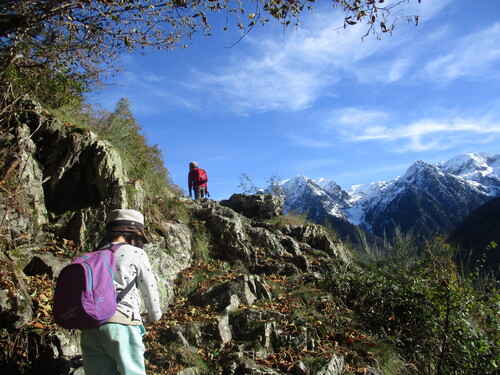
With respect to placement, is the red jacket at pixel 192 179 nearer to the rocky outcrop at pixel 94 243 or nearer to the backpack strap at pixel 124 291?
the rocky outcrop at pixel 94 243

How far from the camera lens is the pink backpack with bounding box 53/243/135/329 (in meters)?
2.87

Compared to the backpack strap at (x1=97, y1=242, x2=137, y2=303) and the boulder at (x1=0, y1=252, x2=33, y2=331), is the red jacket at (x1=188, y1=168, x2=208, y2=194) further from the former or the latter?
the backpack strap at (x1=97, y1=242, x2=137, y2=303)

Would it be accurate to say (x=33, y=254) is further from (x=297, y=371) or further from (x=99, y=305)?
(x=297, y=371)

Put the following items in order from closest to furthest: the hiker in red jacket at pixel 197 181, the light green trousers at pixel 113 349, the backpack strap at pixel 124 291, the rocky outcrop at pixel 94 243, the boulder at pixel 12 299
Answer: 1. the light green trousers at pixel 113 349
2. the backpack strap at pixel 124 291
3. the boulder at pixel 12 299
4. the rocky outcrop at pixel 94 243
5. the hiker in red jacket at pixel 197 181

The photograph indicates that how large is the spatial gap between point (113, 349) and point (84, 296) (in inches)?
21.2

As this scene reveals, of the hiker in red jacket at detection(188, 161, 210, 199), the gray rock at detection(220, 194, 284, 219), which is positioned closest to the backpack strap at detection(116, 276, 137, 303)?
the gray rock at detection(220, 194, 284, 219)

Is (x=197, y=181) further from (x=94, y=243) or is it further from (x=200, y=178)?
(x=94, y=243)

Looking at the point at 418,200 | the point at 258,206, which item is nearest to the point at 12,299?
the point at 258,206

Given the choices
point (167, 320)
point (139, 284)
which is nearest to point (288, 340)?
point (167, 320)

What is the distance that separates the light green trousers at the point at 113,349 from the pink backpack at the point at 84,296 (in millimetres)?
161

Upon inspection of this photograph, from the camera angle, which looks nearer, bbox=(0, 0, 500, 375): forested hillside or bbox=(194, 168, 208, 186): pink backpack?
bbox=(0, 0, 500, 375): forested hillside

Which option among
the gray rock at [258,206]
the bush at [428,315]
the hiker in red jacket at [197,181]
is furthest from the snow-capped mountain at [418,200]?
the bush at [428,315]

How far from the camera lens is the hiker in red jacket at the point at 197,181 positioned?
44.9 ft

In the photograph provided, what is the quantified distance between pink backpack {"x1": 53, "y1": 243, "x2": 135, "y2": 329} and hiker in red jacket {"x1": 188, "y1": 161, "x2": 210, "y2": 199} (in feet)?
34.9
